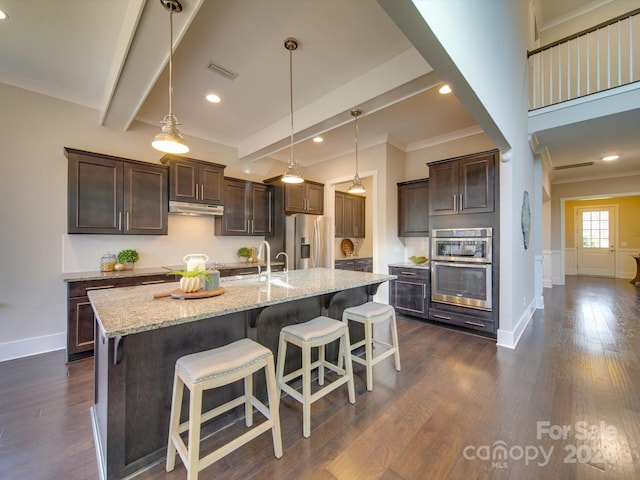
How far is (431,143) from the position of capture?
4.66 meters

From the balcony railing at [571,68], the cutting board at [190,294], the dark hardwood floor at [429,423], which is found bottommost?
the dark hardwood floor at [429,423]

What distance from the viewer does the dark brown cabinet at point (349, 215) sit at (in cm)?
604

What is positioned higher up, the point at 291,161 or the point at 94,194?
the point at 291,161

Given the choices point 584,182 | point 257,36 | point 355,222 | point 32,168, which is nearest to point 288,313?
point 257,36

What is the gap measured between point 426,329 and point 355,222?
10.8ft

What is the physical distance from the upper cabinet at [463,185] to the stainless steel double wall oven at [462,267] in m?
0.32

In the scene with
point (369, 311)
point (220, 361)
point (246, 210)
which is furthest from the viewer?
point (246, 210)

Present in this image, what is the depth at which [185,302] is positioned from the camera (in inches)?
65.7

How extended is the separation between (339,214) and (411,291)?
253 cm

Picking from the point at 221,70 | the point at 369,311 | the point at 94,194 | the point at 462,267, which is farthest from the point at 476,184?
the point at 94,194

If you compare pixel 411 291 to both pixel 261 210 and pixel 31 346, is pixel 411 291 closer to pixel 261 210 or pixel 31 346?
pixel 261 210

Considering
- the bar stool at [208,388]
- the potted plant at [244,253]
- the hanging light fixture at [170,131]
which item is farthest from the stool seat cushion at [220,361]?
the potted plant at [244,253]

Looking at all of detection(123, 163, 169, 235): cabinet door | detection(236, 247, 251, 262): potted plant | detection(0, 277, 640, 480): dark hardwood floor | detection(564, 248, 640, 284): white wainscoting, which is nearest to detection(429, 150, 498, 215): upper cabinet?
detection(0, 277, 640, 480): dark hardwood floor

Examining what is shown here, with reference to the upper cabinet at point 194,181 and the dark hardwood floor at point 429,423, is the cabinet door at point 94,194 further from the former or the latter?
the dark hardwood floor at point 429,423
